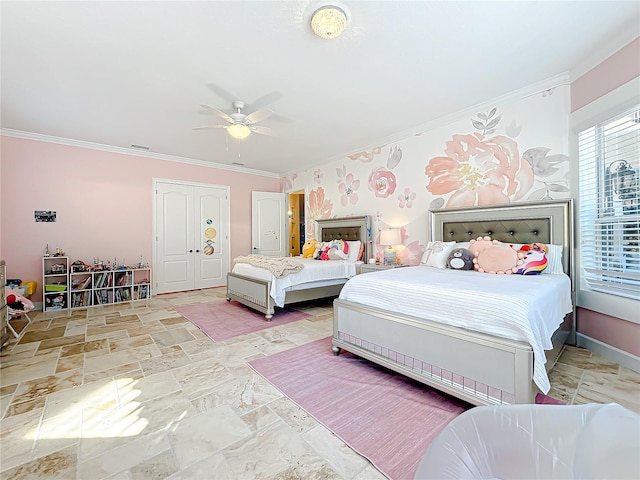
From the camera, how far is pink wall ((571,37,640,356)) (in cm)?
233

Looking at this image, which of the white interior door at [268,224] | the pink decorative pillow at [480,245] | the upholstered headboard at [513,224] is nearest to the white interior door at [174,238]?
the white interior door at [268,224]

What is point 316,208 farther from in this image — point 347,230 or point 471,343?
point 471,343

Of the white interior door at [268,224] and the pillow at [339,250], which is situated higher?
the white interior door at [268,224]

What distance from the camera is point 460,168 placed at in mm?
3721

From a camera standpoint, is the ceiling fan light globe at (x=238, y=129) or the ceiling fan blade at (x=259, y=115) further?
the ceiling fan light globe at (x=238, y=129)

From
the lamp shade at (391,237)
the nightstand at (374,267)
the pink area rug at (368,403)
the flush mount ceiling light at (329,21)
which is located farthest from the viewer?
the lamp shade at (391,237)

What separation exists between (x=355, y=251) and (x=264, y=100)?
2.71m

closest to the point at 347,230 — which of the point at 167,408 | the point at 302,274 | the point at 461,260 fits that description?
the point at 302,274

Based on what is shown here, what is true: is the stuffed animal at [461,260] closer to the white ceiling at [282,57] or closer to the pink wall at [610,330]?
the pink wall at [610,330]

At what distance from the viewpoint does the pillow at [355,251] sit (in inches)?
190

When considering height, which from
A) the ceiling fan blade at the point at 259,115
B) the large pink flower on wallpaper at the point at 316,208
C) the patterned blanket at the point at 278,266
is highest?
the ceiling fan blade at the point at 259,115

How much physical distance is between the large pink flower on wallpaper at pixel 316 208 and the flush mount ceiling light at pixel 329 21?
12.1 feet

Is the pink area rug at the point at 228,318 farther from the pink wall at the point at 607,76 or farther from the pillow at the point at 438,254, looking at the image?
the pink wall at the point at 607,76

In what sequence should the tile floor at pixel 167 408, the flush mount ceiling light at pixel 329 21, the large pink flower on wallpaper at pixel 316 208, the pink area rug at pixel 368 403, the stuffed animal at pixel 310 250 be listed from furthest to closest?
the large pink flower on wallpaper at pixel 316 208 → the stuffed animal at pixel 310 250 → the flush mount ceiling light at pixel 329 21 → the pink area rug at pixel 368 403 → the tile floor at pixel 167 408
